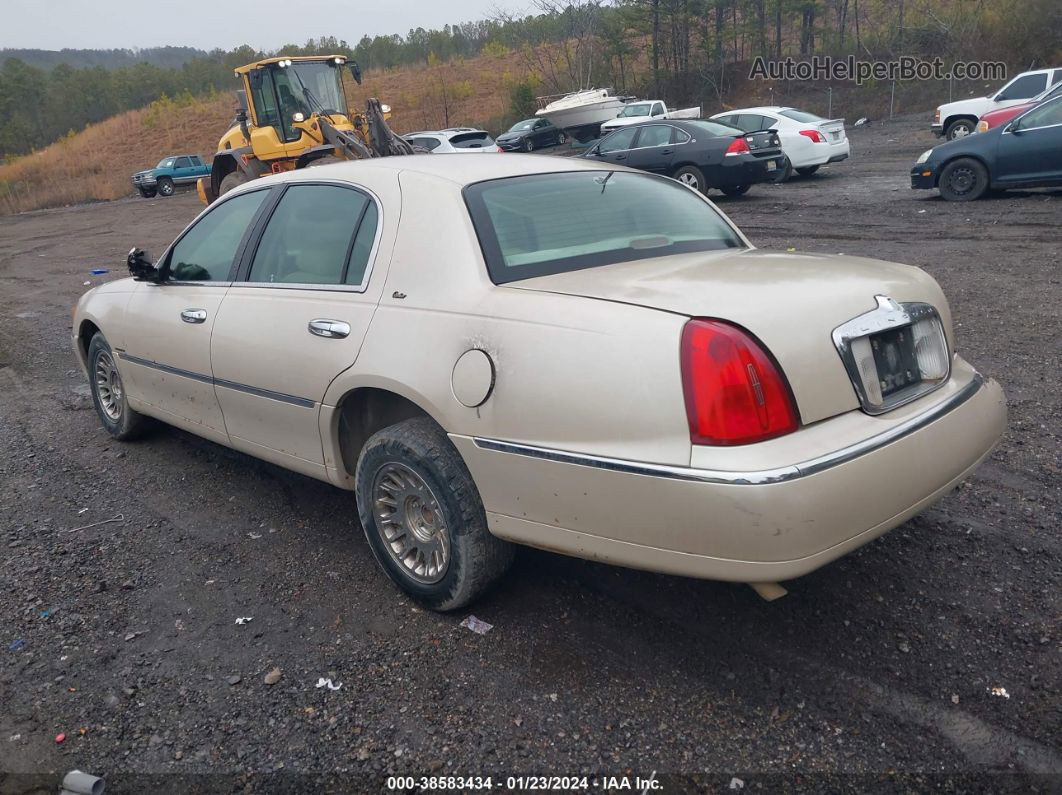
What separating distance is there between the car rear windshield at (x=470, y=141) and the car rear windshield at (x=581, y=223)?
19.8m

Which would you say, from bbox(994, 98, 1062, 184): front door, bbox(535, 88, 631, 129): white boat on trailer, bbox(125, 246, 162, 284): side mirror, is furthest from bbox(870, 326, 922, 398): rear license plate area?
bbox(535, 88, 631, 129): white boat on trailer

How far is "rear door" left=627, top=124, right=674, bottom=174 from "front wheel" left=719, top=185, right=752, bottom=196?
1105mm

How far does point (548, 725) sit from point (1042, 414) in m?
3.56

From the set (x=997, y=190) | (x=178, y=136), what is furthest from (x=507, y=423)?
(x=178, y=136)

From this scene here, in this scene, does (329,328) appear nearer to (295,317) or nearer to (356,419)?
(295,317)

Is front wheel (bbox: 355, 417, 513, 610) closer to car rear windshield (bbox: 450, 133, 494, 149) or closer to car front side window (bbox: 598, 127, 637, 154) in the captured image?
car front side window (bbox: 598, 127, 637, 154)

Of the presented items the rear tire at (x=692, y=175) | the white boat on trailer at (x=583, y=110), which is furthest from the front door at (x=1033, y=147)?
the white boat on trailer at (x=583, y=110)

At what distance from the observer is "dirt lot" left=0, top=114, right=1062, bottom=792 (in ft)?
8.16

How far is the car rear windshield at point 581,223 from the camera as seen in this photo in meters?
3.15

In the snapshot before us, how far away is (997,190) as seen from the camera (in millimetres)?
12164

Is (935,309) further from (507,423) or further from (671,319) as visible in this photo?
(507,423)

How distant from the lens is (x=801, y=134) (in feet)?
53.2

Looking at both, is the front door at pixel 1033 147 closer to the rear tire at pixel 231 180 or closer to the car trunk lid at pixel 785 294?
the car trunk lid at pixel 785 294

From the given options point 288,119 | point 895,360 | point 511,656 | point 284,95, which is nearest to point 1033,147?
point 895,360
